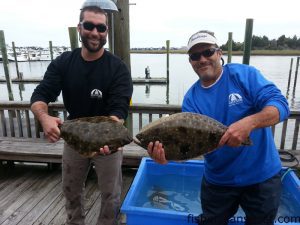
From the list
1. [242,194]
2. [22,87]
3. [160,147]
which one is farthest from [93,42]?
[22,87]

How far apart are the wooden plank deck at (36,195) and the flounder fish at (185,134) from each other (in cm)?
213

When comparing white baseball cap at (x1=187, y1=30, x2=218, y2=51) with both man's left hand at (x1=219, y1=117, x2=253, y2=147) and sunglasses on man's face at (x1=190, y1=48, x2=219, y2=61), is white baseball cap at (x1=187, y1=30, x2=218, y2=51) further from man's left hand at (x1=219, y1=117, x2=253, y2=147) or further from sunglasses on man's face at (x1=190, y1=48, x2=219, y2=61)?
man's left hand at (x1=219, y1=117, x2=253, y2=147)

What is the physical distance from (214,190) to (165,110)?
2698 millimetres

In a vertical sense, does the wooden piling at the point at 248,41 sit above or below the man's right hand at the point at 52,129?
above

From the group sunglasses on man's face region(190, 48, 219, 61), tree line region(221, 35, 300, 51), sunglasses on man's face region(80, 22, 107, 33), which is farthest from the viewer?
tree line region(221, 35, 300, 51)

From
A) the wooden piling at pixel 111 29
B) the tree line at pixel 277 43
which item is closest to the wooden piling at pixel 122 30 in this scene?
the wooden piling at pixel 111 29

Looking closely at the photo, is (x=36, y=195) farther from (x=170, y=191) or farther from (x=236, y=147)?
(x=236, y=147)

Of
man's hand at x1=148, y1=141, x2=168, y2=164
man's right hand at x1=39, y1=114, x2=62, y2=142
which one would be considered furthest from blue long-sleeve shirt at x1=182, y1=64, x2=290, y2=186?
man's right hand at x1=39, y1=114, x2=62, y2=142

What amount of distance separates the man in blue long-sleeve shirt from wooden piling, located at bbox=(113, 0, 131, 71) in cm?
268

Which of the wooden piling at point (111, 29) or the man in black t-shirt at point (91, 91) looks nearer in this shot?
the man in black t-shirt at point (91, 91)

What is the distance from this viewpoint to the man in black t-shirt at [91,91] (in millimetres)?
2938

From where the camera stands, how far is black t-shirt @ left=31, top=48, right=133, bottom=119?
302cm

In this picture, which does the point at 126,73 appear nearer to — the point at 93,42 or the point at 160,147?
the point at 93,42

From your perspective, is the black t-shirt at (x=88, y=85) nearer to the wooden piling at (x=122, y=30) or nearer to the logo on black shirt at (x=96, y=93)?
the logo on black shirt at (x=96, y=93)
